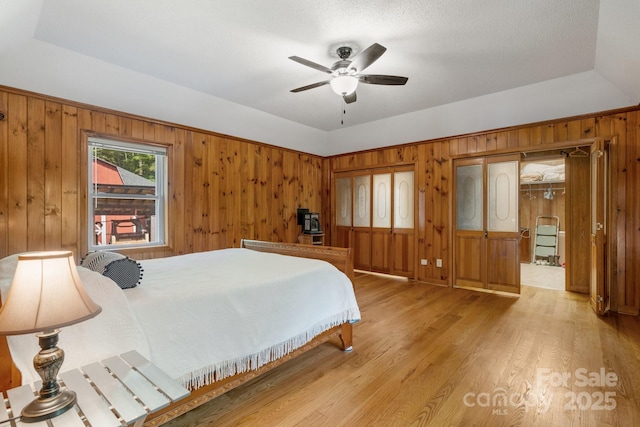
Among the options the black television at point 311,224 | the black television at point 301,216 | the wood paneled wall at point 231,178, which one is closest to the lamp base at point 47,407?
the wood paneled wall at point 231,178

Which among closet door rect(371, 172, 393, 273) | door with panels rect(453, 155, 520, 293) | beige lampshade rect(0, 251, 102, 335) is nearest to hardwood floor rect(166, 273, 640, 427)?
door with panels rect(453, 155, 520, 293)

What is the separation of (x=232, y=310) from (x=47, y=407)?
855 millimetres

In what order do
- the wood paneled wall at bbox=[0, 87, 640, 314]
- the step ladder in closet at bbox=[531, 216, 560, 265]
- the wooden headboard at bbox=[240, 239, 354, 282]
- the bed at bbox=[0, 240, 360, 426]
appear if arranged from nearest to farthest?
1. the bed at bbox=[0, 240, 360, 426]
2. the wooden headboard at bbox=[240, 239, 354, 282]
3. the wood paneled wall at bbox=[0, 87, 640, 314]
4. the step ladder in closet at bbox=[531, 216, 560, 265]

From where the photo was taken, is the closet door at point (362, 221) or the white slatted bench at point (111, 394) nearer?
the white slatted bench at point (111, 394)

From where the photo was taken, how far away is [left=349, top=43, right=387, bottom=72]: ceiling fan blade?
92.4 inches

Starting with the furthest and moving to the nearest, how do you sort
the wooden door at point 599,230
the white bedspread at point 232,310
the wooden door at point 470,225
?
1. the wooden door at point 470,225
2. the wooden door at point 599,230
3. the white bedspread at point 232,310

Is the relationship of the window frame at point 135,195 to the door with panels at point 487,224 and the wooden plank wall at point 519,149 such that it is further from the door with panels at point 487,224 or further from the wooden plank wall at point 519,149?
the door with panels at point 487,224

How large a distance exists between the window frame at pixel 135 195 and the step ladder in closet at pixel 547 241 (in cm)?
765

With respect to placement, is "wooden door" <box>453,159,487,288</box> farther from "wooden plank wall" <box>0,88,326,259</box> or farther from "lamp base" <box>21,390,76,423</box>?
"lamp base" <box>21,390,76,423</box>

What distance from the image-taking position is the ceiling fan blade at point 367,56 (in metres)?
2.35

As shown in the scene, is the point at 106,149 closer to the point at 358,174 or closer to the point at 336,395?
the point at 336,395

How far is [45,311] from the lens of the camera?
2.97 feet

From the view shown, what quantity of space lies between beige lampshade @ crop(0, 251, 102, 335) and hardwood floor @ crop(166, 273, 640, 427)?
115 centimetres

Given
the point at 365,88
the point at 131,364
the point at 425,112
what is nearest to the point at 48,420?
the point at 131,364
